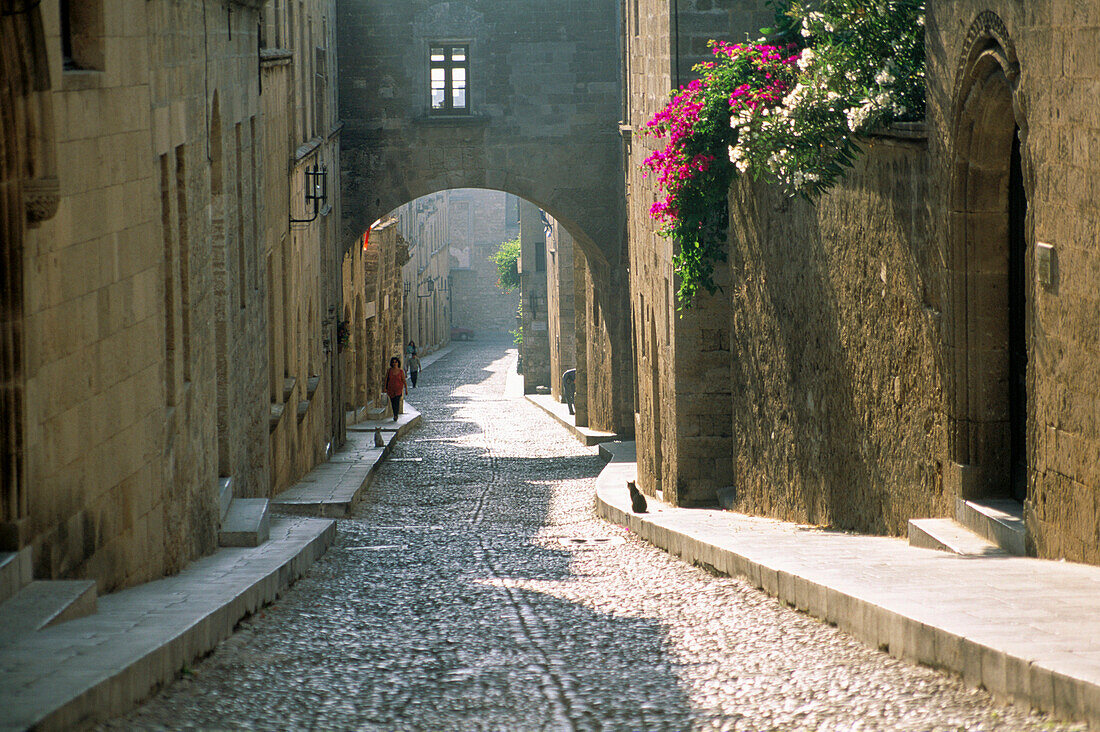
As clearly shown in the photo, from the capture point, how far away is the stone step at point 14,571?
458cm

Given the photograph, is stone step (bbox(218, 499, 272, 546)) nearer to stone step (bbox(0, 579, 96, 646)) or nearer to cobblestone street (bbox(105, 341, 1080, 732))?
cobblestone street (bbox(105, 341, 1080, 732))

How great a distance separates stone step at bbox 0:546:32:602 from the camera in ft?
15.0

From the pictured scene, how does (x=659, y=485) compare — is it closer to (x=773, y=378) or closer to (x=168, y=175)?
(x=773, y=378)

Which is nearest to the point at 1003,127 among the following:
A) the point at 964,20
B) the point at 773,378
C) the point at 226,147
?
the point at 964,20

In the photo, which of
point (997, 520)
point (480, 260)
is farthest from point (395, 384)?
point (480, 260)

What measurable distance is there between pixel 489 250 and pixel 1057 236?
62.7 meters

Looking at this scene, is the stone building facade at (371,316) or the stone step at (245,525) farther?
the stone building facade at (371,316)

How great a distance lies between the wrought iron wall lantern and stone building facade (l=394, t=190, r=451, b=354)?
24400mm

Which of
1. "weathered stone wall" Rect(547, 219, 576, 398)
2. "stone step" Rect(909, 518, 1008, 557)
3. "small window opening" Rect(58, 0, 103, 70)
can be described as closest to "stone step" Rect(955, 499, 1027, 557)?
"stone step" Rect(909, 518, 1008, 557)

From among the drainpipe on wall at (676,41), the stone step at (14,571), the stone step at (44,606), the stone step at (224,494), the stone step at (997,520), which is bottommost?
the stone step at (224,494)

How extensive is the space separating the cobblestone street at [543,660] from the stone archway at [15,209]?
0.95 m

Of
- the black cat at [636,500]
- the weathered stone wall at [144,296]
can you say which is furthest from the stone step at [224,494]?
the black cat at [636,500]

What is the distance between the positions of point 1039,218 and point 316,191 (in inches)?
446

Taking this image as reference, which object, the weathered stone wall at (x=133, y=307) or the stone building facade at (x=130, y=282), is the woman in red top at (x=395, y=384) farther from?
the weathered stone wall at (x=133, y=307)
